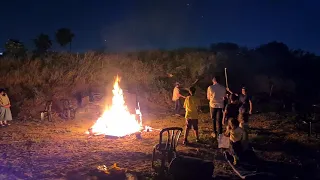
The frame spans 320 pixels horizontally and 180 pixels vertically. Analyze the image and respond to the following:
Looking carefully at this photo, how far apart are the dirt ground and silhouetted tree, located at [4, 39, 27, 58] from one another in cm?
1389

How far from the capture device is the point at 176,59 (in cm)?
3152

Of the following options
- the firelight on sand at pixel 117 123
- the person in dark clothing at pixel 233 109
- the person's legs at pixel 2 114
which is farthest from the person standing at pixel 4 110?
the person in dark clothing at pixel 233 109

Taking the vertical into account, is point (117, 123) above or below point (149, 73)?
below

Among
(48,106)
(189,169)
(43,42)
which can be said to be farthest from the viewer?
(43,42)

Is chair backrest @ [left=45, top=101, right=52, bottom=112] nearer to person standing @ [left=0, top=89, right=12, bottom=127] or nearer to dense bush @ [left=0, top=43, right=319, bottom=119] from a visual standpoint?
dense bush @ [left=0, top=43, right=319, bottom=119]

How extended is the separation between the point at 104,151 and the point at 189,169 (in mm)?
3630

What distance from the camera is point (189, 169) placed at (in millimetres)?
7738

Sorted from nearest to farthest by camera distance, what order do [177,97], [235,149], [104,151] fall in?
[235,149]
[104,151]
[177,97]

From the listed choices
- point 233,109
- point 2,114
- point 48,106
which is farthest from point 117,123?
point 2,114

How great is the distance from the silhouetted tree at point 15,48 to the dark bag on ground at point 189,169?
22388 millimetres

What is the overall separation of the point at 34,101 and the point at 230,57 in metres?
18.3

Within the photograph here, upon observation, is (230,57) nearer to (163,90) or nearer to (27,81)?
(163,90)

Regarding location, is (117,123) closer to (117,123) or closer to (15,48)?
(117,123)

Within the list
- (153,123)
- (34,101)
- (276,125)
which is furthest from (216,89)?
(34,101)
